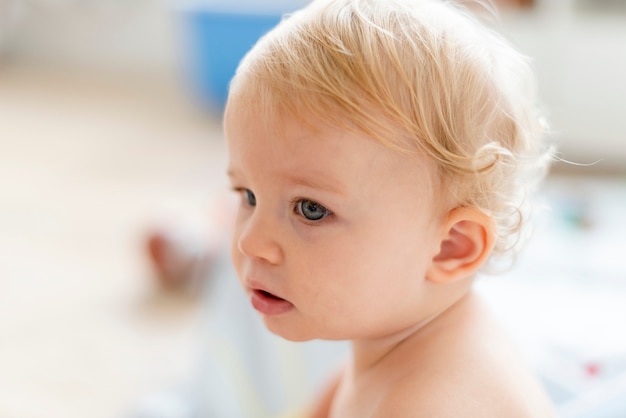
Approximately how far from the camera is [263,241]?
2.02 ft

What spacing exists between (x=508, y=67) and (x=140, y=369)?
1.06 m

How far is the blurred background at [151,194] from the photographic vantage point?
45.3 inches

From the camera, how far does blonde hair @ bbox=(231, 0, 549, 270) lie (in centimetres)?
57

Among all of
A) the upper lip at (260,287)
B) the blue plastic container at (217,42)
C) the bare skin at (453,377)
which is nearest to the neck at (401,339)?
the bare skin at (453,377)

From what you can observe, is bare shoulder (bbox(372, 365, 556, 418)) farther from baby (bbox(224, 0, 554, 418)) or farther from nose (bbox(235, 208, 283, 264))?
nose (bbox(235, 208, 283, 264))

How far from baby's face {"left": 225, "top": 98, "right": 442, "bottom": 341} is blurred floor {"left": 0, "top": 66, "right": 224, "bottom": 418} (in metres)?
0.83

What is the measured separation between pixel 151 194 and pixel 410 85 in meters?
1.60

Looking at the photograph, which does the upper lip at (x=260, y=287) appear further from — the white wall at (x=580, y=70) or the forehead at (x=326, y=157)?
the white wall at (x=580, y=70)

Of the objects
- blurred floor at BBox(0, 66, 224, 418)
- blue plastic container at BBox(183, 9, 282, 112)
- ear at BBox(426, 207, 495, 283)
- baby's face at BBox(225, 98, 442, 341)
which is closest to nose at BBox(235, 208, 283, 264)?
baby's face at BBox(225, 98, 442, 341)

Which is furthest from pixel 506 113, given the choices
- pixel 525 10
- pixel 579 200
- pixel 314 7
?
pixel 525 10

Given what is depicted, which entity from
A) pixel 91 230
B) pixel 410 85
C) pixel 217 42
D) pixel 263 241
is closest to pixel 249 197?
pixel 263 241

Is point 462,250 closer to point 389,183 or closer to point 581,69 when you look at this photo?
point 389,183

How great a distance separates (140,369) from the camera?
A: 5.02 feet

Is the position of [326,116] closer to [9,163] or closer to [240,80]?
[240,80]
